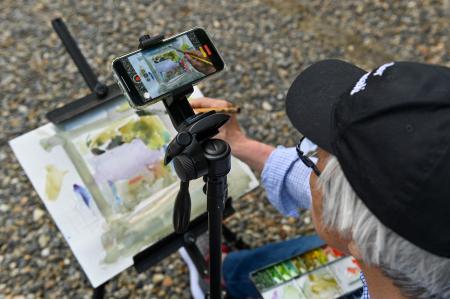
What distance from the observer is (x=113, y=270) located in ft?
4.28

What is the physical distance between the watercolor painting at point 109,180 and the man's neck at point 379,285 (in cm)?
56

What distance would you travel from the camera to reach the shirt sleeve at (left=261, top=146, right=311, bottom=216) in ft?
4.38

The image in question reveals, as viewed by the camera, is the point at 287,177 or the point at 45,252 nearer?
the point at 287,177

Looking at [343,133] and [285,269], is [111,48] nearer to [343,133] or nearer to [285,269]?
[285,269]

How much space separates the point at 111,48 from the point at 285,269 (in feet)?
5.37

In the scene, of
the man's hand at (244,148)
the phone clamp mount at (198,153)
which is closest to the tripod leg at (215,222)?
the phone clamp mount at (198,153)

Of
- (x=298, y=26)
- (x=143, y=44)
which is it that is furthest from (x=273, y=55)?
(x=143, y=44)

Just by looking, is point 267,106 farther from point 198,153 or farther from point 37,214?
point 198,153

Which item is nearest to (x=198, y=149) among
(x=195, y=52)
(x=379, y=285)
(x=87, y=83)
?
(x=195, y=52)

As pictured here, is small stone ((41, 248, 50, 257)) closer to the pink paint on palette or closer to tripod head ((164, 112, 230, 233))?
the pink paint on palette

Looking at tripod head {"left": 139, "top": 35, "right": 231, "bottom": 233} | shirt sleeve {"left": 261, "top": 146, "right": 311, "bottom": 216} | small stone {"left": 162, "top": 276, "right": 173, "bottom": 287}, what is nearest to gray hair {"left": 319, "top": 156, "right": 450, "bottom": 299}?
tripod head {"left": 139, "top": 35, "right": 231, "bottom": 233}

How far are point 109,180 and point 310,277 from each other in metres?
0.64

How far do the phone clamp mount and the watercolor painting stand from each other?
39cm

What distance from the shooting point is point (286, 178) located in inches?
53.7
